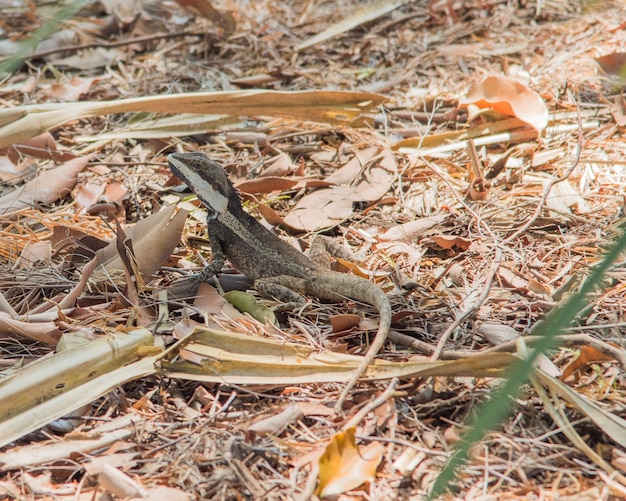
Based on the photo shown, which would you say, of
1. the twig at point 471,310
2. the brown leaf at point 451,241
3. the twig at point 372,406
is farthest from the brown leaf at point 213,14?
the twig at point 372,406

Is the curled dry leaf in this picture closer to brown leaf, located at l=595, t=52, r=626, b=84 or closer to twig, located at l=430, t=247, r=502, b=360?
brown leaf, located at l=595, t=52, r=626, b=84

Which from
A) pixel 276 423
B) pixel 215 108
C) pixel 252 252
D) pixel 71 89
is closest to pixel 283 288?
pixel 252 252

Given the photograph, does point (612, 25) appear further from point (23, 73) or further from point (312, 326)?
point (23, 73)

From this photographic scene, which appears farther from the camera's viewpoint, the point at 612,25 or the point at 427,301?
the point at 612,25

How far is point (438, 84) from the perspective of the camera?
5230 mm

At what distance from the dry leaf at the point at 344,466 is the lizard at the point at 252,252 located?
100 cm

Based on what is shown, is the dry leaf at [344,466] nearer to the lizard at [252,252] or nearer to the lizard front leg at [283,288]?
the lizard at [252,252]

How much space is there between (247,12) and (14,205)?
3360 millimetres

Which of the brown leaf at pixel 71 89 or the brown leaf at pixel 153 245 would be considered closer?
the brown leaf at pixel 153 245

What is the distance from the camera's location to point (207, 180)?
12.3 feet

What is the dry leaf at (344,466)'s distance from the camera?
7.07ft

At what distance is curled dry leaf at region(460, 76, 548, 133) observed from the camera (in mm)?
4395

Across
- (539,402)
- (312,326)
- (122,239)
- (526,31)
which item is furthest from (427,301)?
(526,31)

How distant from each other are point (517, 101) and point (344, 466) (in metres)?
3.08
